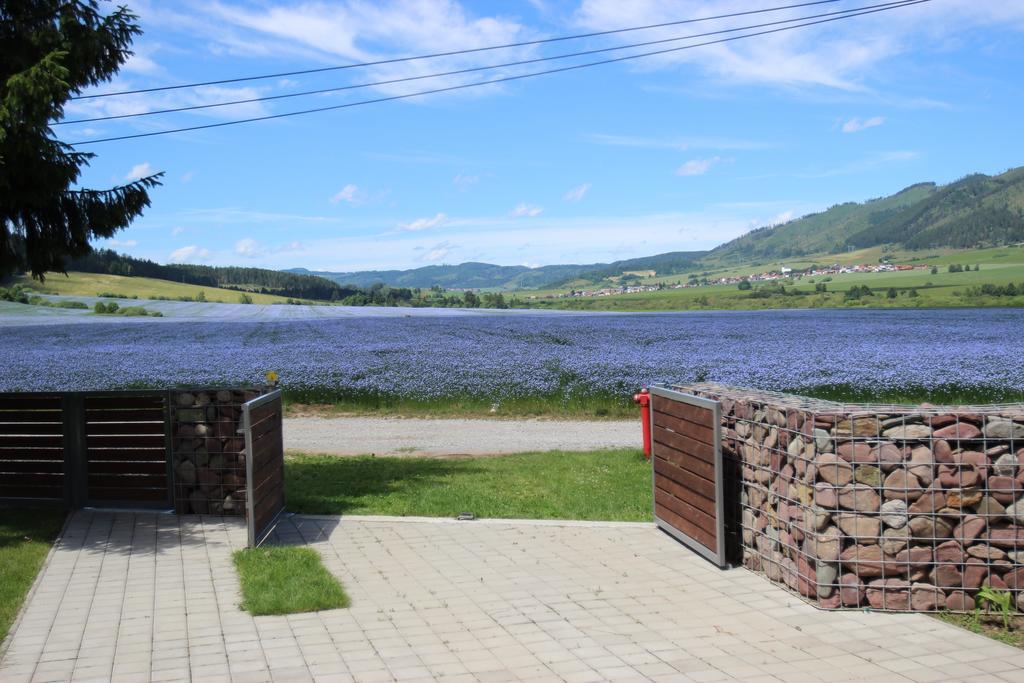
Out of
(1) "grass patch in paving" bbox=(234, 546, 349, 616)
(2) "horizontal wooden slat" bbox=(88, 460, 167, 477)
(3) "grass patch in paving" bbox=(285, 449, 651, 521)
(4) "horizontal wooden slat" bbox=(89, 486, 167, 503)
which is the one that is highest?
(2) "horizontal wooden slat" bbox=(88, 460, 167, 477)

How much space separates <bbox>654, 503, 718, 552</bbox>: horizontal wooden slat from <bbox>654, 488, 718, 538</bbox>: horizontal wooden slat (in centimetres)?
3

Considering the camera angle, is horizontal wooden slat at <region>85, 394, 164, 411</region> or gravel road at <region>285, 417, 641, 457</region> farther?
gravel road at <region>285, 417, 641, 457</region>

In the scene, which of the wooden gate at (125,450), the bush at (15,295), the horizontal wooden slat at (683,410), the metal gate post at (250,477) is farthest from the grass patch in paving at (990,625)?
the bush at (15,295)

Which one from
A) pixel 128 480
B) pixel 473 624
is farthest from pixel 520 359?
pixel 473 624

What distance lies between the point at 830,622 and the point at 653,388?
2.85 m

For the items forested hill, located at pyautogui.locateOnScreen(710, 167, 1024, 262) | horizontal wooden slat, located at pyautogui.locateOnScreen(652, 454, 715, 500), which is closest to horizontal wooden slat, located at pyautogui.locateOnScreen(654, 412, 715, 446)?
horizontal wooden slat, located at pyautogui.locateOnScreen(652, 454, 715, 500)

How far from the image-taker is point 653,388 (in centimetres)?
794

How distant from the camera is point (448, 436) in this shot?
16.6 m

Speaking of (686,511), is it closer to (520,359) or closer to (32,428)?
(32,428)

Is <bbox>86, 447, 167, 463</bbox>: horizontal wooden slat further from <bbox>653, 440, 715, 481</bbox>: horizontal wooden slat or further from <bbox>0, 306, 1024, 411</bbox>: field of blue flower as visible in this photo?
<bbox>0, 306, 1024, 411</bbox>: field of blue flower

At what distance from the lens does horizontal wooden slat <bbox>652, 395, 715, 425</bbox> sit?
676cm

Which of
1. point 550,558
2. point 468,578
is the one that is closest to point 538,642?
point 468,578

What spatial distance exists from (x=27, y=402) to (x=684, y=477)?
21.8ft

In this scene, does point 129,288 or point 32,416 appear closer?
point 32,416
